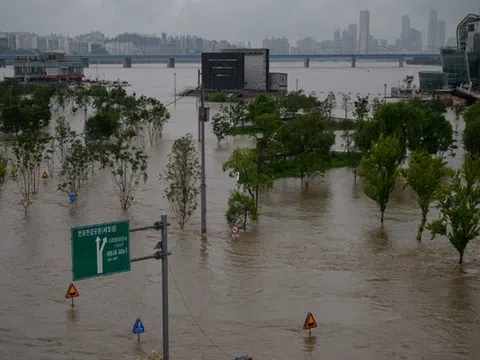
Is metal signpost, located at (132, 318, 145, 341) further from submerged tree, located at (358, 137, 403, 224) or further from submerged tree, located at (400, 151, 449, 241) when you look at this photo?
submerged tree, located at (358, 137, 403, 224)

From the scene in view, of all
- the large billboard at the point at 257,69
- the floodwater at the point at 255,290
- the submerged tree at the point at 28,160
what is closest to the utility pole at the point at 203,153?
the floodwater at the point at 255,290

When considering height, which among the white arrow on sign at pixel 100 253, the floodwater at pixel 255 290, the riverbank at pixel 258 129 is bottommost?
the floodwater at pixel 255 290

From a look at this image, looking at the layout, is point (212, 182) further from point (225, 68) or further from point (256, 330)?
point (225, 68)

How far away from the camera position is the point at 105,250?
680 centimetres

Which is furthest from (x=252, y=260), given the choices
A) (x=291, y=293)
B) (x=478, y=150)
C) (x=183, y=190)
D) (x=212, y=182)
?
(x=478, y=150)

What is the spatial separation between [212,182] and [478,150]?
337 inches

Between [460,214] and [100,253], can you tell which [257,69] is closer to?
[460,214]

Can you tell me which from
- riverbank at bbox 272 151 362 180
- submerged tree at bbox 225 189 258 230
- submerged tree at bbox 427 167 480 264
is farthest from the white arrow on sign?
riverbank at bbox 272 151 362 180

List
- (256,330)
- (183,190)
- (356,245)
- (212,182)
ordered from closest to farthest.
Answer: (256,330)
(356,245)
(183,190)
(212,182)

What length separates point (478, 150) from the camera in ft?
76.6

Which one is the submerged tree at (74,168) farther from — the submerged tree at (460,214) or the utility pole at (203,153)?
the submerged tree at (460,214)

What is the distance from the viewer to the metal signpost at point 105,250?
664 cm

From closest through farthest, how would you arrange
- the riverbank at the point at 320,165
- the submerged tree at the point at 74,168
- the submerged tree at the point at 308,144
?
the submerged tree at the point at 74,168, the submerged tree at the point at 308,144, the riverbank at the point at 320,165

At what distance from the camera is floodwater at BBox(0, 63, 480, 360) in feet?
29.8
